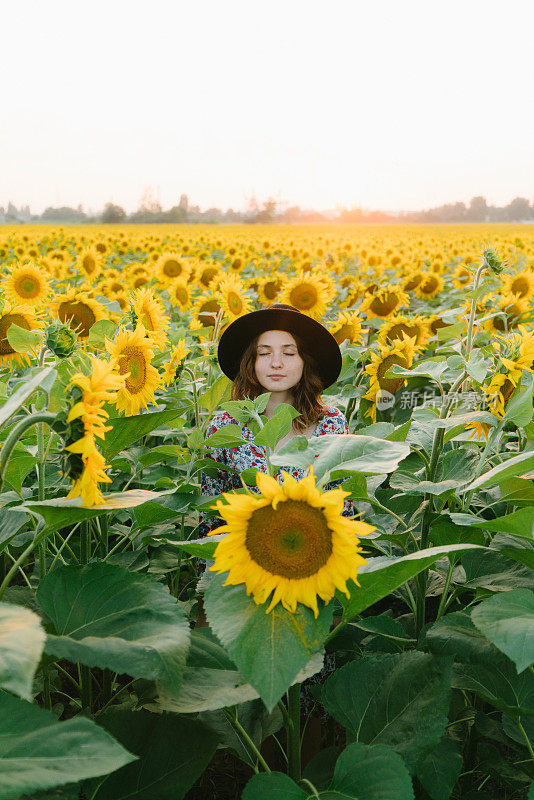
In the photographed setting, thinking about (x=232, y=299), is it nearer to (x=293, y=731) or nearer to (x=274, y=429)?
(x=274, y=429)

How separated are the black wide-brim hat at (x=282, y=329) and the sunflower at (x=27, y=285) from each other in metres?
1.97

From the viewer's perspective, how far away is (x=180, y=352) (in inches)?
117

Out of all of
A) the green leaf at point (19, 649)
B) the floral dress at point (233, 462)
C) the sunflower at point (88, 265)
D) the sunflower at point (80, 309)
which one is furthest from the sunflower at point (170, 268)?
the green leaf at point (19, 649)

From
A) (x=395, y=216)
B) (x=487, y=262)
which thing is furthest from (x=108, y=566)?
(x=395, y=216)

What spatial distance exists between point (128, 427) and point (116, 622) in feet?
1.72

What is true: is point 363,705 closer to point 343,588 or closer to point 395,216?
point 343,588

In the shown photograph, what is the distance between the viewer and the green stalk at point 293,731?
52.5 inches

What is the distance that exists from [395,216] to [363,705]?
2117 inches

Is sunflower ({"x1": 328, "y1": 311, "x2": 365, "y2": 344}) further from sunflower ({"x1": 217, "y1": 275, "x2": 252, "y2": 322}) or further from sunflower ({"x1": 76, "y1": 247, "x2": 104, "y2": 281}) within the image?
sunflower ({"x1": 76, "y1": 247, "x2": 104, "y2": 281})

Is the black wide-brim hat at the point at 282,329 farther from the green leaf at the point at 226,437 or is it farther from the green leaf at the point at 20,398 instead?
the green leaf at the point at 20,398

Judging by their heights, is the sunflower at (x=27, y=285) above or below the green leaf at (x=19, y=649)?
above

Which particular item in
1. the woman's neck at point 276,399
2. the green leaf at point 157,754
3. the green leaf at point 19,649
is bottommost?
the green leaf at point 157,754

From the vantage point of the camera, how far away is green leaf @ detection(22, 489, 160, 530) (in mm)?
1212

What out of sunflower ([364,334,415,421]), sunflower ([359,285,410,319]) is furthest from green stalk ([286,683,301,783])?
sunflower ([359,285,410,319])
